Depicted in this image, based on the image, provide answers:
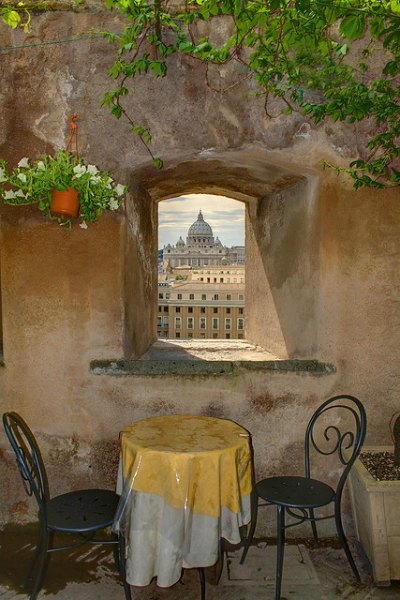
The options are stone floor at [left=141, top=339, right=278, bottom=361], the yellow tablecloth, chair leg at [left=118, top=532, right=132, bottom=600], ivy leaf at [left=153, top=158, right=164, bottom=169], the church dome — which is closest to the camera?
the yellow tablecloth

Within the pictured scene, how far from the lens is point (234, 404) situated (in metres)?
3.16

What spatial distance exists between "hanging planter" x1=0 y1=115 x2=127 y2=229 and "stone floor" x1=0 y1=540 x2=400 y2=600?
77.5 inches

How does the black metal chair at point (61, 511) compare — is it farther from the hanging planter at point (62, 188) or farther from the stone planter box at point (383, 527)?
the stone planter box at point (383, 527)

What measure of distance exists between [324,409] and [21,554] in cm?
200

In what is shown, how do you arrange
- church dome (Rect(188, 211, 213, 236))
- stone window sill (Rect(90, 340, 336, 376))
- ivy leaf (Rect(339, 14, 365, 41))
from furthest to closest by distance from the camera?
church dome (Rect(188, 211, 213, 236)) < stone window sill (Rect(90, 340, 336, 376)) < ivy leaf (Rect(339, 14, 365, 41))

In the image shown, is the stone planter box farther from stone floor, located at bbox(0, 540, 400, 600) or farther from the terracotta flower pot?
the terracotta flower pot

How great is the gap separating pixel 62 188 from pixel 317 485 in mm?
2131

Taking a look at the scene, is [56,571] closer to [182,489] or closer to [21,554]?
[21,554]

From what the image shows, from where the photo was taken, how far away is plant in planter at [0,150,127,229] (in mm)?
2564

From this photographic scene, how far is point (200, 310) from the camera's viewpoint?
6812 millimetres

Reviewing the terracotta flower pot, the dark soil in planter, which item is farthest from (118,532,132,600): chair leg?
the terracotta flower pot

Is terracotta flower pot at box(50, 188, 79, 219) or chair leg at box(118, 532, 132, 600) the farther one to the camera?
terracotta flower pot at box(50, 188, 79, 219)

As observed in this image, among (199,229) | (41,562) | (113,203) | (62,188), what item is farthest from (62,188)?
(199,229)

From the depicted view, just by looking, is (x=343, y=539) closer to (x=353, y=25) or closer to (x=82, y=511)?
(x=82, y=511)
